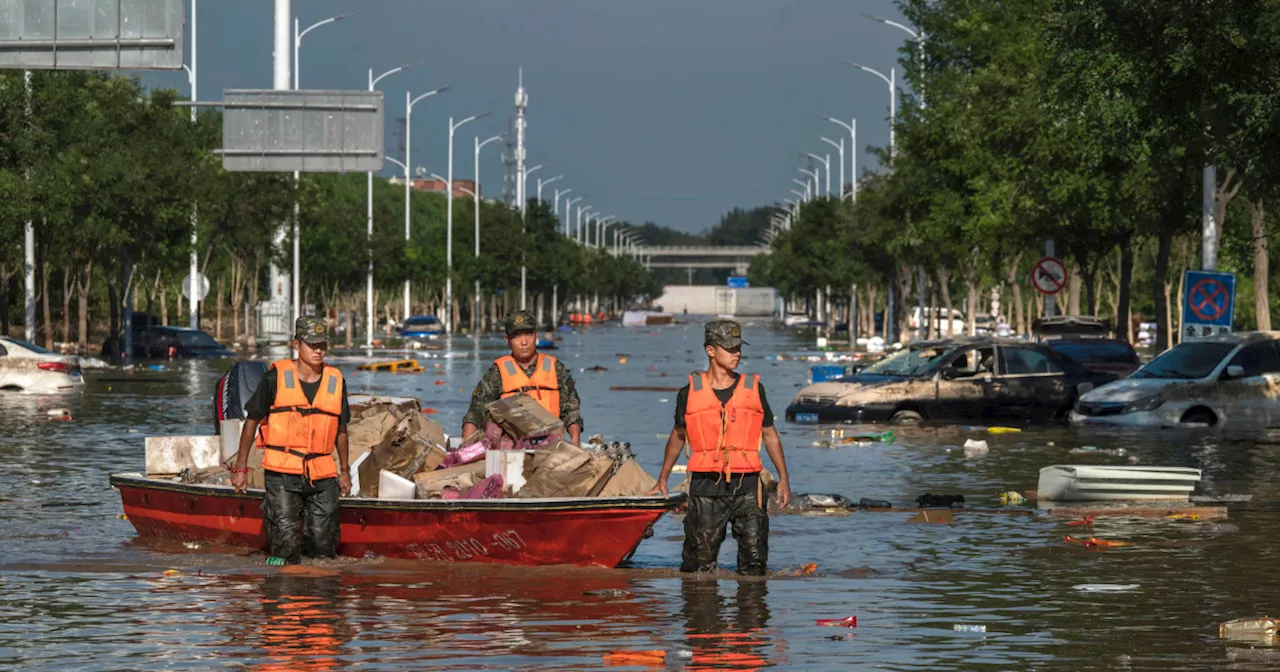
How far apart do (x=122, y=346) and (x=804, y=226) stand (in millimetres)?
68382

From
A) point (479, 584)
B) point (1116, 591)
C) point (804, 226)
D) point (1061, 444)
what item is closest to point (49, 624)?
point (479, 584)

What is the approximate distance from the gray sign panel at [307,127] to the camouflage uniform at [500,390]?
2835cm

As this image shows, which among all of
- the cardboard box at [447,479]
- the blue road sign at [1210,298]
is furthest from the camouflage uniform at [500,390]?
the blue road sign at [1210,298]

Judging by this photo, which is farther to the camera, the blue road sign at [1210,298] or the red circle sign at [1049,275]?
the red circle sign at [1049,275]

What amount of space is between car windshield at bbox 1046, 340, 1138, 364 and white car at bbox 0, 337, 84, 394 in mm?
19111

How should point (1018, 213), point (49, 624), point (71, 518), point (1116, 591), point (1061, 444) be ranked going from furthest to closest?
point (1018, 213)
point (1061, 444)
point (71, 518)
point (1116, 591)
point (49, 624)

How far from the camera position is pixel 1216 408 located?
27391 mm

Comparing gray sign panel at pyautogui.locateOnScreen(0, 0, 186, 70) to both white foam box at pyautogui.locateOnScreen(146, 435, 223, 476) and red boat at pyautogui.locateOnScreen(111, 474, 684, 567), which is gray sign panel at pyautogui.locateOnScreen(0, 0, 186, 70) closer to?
white foam box at pyautogui.locateOnScreen(146, 435, 223, 476)

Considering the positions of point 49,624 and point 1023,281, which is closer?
point 49,624

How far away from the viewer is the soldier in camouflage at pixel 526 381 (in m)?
14.3

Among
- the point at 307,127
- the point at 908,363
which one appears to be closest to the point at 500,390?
the point at 908,363

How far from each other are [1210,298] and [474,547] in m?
18.0

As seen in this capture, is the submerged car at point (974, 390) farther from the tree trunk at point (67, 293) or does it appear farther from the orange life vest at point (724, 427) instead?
the tree trunk at point (67, 293)

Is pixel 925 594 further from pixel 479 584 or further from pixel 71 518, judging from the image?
pixel 71 518
